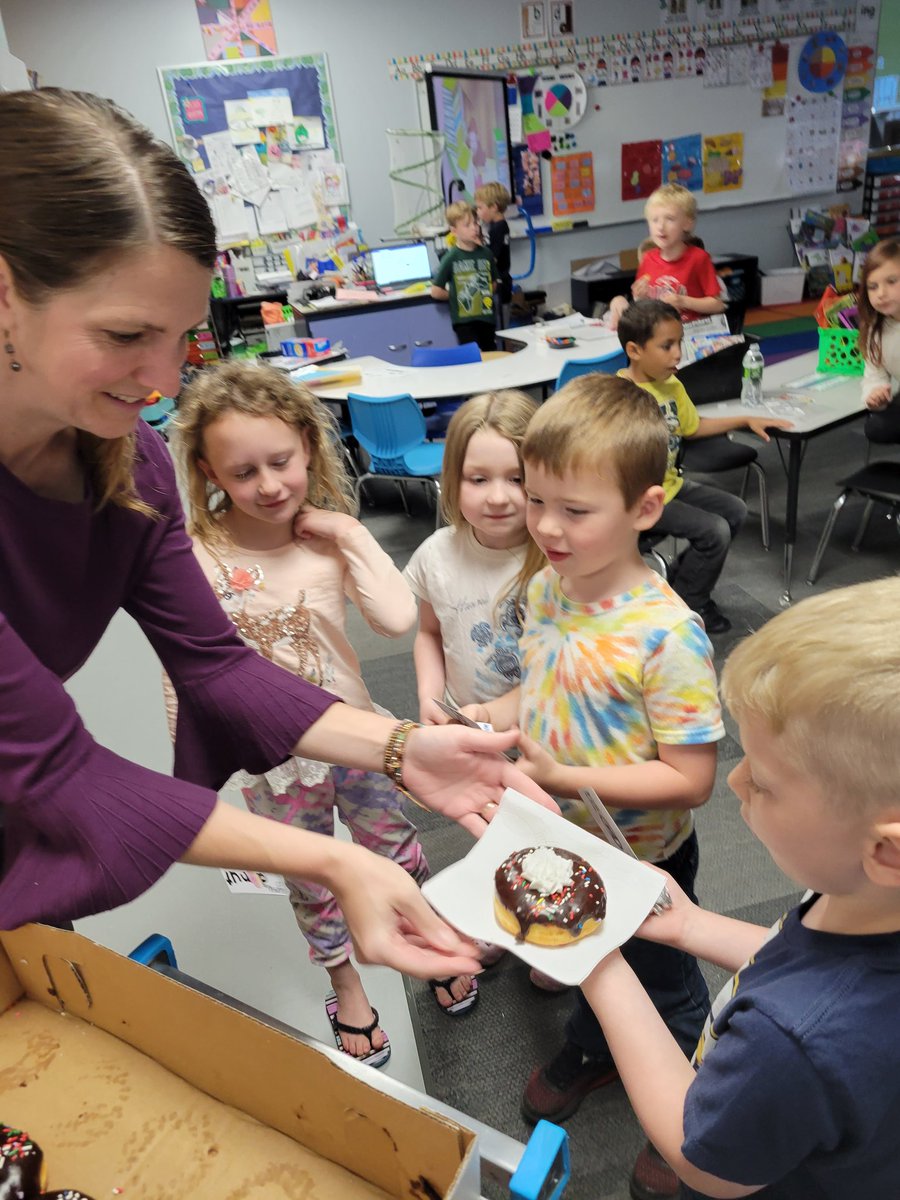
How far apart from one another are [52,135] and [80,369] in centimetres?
21

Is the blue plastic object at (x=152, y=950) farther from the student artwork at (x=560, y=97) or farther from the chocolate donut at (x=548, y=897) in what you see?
the student artwork at (x=560, y=97)

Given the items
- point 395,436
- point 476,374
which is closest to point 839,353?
point 476,374

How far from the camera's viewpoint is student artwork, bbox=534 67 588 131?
22.6 ft

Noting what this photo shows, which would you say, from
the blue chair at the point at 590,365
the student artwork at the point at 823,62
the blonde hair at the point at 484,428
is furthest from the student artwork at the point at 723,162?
the blonde hair at the point at 484,428

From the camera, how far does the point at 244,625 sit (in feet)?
5.22

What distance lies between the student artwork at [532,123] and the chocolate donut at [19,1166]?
7.69m

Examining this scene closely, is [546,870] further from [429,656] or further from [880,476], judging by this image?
[880,476]

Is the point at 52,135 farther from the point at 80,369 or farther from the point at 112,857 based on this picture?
the point at 112,857

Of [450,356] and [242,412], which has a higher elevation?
[242,412]

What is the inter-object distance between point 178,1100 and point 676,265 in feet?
14.8

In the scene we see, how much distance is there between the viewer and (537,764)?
1.23m

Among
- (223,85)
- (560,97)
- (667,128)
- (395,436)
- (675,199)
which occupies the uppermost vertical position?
(223,85)

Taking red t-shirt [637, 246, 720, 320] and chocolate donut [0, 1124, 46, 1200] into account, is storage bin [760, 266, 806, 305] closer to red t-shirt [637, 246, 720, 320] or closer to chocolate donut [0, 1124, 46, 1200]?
red t-shirt [637, 246, 720, 320]

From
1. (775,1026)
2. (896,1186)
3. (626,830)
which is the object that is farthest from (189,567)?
(896,1186)
